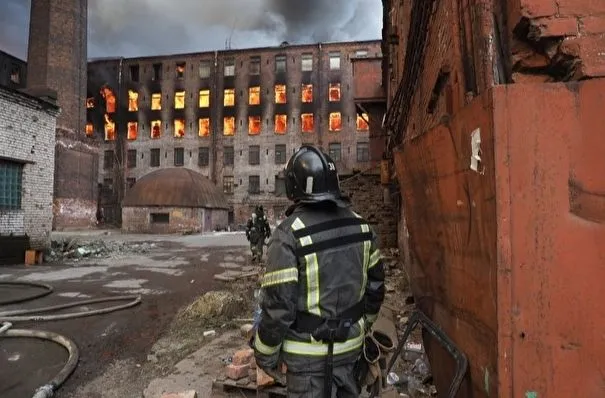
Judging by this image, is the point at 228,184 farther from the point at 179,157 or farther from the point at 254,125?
the point at 254,125

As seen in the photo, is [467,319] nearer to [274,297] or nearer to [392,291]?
[274,297]

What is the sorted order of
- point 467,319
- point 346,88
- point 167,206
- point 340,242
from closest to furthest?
point 467,319, point 340,242, point 167,206, point 346,88

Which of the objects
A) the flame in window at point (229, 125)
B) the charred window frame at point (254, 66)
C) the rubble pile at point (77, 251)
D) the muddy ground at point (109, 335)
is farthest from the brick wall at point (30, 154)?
the charred window frame at point (254, 66)

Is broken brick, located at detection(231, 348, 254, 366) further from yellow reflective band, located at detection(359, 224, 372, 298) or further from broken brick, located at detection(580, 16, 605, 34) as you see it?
broken brick, located at detection(580, 16, 605, 34)

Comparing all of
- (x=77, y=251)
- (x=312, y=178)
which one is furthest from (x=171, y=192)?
(x=312, y=178)

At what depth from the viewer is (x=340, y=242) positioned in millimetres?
2270

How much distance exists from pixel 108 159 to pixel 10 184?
108 feet

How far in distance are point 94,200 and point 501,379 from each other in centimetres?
3677

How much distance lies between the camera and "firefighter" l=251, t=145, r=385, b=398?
2129mm

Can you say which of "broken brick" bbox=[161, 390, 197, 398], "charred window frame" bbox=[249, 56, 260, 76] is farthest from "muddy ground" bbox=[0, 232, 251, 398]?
"charred window frame" bbox=[249, 56, 260, 76]

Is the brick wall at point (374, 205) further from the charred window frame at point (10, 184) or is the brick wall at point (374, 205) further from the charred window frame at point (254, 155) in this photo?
the charred window frame at point (254, 155)

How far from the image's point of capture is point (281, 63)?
41.0 metres

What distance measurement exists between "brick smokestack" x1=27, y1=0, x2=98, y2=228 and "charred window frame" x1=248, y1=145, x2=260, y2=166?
47.3ft

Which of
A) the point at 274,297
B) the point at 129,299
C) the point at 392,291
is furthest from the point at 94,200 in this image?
the point at 274,297
